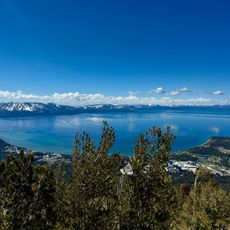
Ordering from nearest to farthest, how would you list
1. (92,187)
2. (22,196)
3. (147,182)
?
1. (22,196)
2. (92,187)
3. (147,182)

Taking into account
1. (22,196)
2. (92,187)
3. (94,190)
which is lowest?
(22,196)

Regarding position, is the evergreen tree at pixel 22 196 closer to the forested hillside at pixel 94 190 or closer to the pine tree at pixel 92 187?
the forested hillside at pixel 94 190

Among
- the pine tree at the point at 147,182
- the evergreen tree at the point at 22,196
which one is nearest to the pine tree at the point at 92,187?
the pine tree at the point at 147,182

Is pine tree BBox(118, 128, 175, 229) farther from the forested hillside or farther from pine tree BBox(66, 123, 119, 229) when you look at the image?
pine tree BBox(66, 123, 119, 229)

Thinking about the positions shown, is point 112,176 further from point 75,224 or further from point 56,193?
point 56,193

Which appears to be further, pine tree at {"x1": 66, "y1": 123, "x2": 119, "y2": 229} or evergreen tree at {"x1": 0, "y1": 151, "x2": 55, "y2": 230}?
pine tree at {"x1": 66, "y1": 123, "x2": 119, "y2": 229}

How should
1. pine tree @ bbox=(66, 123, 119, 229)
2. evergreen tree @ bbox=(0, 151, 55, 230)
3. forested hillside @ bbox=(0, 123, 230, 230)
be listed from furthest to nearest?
1. pine tree @ bbox=(66, 123, 119, 229)
2. forested hillside @ bbox=(0, 123, 230, 230)
3. evergreen tree @ bbox=(0, 151, 55, 230)

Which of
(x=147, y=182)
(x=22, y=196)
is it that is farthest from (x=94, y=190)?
(x=22, y=196)

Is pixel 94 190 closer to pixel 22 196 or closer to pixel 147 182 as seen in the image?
pixel 147 182

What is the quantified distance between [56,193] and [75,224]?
6.16 m

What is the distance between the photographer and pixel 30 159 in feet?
71.6

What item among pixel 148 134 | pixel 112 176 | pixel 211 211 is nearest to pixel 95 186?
pixel 112 176

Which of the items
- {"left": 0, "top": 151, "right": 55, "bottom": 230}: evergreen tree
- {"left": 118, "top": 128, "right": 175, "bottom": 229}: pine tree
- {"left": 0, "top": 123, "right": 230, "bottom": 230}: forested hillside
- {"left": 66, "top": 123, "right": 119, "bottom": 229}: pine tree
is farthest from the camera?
{"left": 118, "top": 128, "right": 175, "bottom": 229}: pine tree

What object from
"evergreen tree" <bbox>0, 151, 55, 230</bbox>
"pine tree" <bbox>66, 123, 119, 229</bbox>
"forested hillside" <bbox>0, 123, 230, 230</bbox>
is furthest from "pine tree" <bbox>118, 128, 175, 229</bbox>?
"evergreen tree" <bbox>0, 151, 55, 230</bbox>
